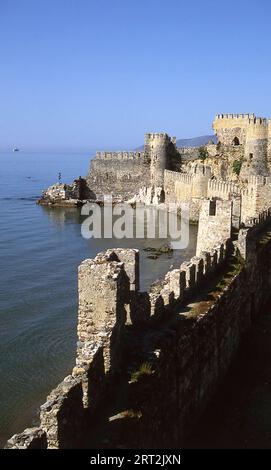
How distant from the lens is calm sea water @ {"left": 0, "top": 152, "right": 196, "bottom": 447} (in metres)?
14.0

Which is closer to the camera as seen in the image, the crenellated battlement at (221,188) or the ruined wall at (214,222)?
the ruined wall at (214,222)

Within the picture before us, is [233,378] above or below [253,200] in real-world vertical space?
below

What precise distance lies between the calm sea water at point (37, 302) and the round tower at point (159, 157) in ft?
27.7

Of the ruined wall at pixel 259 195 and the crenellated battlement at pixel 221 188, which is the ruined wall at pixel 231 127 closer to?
the crenellated battlement at pixel 221 188

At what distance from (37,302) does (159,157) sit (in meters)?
29.5

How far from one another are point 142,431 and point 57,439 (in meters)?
1.97

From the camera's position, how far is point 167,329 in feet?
33.9

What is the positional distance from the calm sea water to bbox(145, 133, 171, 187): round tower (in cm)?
844

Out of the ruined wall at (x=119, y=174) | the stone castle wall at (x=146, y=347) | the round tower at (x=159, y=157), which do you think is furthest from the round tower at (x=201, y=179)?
the stone castle wall at (x=146, y=347)

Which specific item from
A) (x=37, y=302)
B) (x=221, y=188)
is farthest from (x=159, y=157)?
(x=37, y=302)

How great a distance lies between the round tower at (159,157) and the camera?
1913 inches

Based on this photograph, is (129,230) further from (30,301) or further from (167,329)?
(167,329)
